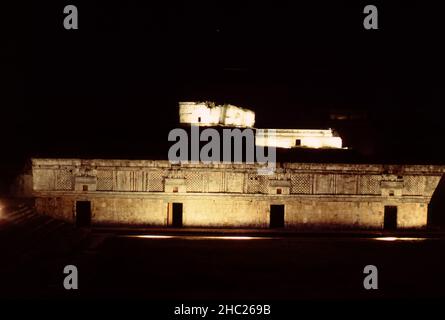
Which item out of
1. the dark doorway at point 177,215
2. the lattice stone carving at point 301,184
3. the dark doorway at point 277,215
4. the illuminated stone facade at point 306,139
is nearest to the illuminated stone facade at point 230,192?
the lattice stone carving at point 301,184

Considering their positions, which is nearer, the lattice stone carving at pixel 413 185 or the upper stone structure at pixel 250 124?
the lattice stone carving at pixel 413 185

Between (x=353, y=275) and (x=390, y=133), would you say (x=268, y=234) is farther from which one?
(x=390, y=133)

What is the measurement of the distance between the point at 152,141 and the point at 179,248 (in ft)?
19.7

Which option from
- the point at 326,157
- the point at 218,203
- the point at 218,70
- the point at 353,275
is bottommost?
the point at 353,275

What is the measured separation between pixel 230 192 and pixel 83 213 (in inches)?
274

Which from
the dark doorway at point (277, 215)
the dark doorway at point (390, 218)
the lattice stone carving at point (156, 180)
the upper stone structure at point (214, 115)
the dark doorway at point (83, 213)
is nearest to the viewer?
the lattice stone carving at point (156, 180)

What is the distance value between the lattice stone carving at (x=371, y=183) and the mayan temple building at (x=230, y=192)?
0.14 ft

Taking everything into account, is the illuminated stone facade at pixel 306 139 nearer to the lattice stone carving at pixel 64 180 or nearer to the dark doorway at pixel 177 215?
the dark doorway at pixel 177 215

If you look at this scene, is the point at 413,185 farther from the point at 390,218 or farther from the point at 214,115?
the point at 214,115

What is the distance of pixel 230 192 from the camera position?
18.4m

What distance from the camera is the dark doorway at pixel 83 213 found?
18.6 metres

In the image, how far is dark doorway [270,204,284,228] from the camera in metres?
19.2
